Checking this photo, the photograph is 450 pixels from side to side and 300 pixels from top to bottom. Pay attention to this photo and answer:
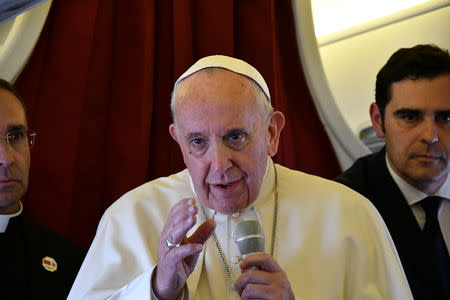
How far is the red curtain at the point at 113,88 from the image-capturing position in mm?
2762

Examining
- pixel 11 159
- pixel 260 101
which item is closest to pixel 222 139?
pixel 260 101

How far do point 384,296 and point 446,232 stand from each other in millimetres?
752

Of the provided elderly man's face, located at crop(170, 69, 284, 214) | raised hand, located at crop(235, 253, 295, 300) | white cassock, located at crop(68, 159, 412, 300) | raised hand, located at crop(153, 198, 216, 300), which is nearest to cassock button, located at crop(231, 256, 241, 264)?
white cassock, located at crop(68, 159, 412, 300)

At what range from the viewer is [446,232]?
267cm

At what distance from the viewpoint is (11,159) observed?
2.33 meters

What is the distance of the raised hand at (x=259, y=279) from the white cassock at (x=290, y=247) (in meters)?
0.41

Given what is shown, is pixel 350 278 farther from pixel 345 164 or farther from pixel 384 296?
pixel 345 164

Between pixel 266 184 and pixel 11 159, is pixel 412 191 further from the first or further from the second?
pixel 11 159

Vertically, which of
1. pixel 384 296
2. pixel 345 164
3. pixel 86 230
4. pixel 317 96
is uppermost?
pixel 317 96


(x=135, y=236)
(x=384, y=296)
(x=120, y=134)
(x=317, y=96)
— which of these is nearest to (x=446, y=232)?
(x=384, y=296)

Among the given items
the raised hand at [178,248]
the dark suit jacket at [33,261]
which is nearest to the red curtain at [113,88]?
the dark suit jacket at [33,261]

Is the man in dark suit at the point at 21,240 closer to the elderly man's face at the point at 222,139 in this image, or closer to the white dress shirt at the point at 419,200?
the elderly man's face at the point at 222,139

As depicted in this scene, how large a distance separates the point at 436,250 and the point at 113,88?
1702 mm

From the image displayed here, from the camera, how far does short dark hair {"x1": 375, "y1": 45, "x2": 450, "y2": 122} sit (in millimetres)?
2723
